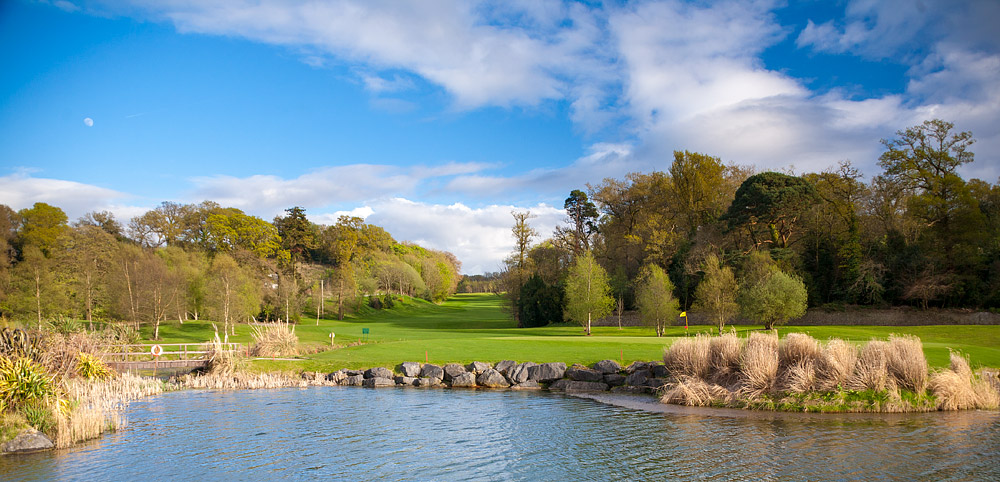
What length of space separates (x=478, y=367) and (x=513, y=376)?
1.63m

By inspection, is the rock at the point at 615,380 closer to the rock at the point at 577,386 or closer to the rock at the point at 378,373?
the rock at the point at 577,386

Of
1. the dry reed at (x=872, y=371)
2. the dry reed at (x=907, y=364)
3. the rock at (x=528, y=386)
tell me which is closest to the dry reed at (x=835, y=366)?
the dry reed at (x=872, y=371)

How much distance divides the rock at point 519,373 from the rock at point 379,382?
4966 millimetres

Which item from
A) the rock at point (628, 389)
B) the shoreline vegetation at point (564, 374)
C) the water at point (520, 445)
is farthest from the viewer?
the rock at point (628, 389)

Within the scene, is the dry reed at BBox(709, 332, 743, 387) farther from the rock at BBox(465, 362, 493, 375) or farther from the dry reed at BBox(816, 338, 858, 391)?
the rock at BBox(465, 362, 493, 375)

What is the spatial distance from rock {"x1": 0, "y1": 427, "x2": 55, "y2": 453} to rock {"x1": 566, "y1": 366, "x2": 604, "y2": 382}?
54.3ft

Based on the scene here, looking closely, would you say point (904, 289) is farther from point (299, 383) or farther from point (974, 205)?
point (299, 383)

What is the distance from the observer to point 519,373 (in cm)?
2416

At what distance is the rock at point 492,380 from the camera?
78.4 ft

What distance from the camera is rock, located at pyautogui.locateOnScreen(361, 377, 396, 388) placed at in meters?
24.6

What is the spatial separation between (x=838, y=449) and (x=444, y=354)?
1898 cm

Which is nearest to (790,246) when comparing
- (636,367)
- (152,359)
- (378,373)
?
(636,367)

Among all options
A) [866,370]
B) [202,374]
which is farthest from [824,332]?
[202,374]

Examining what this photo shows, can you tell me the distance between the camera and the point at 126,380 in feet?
72.0
